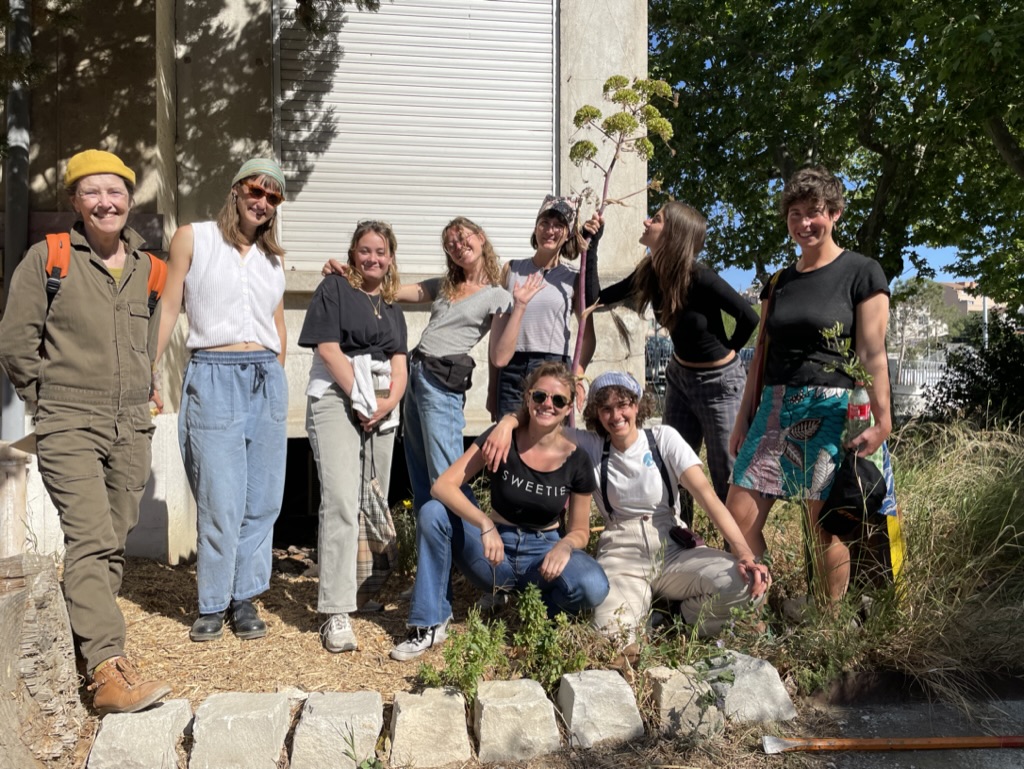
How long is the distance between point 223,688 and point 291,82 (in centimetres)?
529

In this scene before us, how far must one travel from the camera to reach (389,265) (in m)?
4.34

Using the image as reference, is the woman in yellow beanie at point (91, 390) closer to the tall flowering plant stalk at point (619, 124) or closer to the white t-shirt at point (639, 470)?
the white t-shirt at point (639, 470)

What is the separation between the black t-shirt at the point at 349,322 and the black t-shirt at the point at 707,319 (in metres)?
1.41

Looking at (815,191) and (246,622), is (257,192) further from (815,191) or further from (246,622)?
(815,191)

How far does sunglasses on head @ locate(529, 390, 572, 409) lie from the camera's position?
3.89 metres

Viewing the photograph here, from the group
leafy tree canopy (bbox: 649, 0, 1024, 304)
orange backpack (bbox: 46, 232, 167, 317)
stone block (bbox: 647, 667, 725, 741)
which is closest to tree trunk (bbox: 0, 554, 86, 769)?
orange backpack (bbox: 46, 232, 167, 317)

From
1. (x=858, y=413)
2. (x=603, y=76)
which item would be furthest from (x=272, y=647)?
(x=603, y=76)

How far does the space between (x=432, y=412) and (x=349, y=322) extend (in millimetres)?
587

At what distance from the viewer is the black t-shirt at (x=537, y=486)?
392 centimetres

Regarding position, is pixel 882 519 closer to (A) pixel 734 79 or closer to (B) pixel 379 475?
(B) pixel 379 475

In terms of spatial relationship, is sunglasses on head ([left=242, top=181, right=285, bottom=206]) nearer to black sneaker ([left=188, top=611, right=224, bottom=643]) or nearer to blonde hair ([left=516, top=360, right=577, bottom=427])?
blonde hair ([left=516, top=360, right=577, bottom=427])

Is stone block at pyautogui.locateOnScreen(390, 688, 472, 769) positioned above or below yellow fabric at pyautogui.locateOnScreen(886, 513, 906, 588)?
below

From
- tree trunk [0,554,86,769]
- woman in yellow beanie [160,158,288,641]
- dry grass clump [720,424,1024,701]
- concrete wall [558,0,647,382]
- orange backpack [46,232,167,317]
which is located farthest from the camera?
concrete wall [558,0,647,382]

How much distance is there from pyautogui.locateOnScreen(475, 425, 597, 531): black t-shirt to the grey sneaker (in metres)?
0.43
